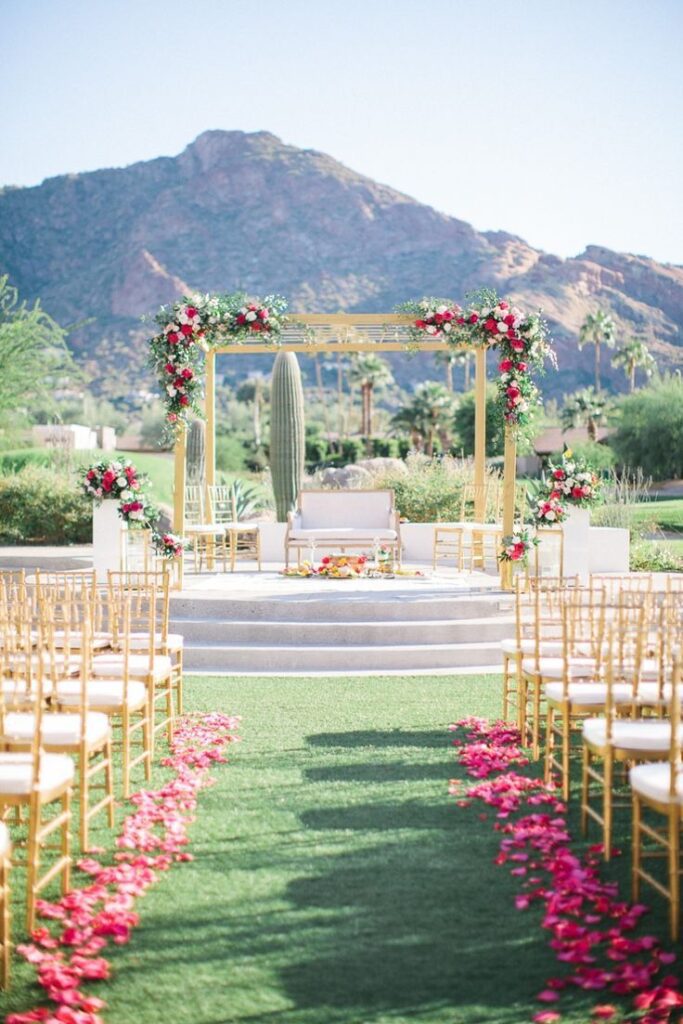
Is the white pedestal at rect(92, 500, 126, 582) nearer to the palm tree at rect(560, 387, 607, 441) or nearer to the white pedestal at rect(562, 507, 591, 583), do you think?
the white pedestal at rect(562, 507, 591, 583)

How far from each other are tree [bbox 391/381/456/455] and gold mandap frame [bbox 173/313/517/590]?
1251 inches

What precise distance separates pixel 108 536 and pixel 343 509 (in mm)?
3311

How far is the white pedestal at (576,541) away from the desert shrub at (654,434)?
85.0 ft

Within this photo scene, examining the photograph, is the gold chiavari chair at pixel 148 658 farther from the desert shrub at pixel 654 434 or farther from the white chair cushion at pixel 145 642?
the desert shrub at pixel 654 434

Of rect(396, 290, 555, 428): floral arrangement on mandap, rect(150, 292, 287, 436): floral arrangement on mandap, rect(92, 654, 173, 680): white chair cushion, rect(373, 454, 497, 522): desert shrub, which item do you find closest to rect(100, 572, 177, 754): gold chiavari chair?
rect(92, 654, 173, 680): white chair cushion

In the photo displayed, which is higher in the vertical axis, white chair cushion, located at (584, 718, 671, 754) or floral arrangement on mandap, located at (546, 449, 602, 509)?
floral arrangement on mandap, located at (546, 449, 602, 509)

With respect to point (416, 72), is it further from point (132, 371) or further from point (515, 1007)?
point (515, 1007)

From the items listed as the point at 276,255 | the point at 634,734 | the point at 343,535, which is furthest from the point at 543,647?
the point at 276,255

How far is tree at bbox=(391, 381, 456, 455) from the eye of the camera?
45500mm

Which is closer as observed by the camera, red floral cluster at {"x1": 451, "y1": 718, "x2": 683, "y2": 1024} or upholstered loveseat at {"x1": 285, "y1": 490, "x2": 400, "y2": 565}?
red floral cluster at {"x1": 451, "y1": 718, "x2": 683, "y2": 1024}

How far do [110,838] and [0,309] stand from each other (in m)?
12.7

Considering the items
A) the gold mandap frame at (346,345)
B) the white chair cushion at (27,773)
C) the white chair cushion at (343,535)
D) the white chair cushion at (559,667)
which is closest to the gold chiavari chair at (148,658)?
the white chair cushion at (27,773)

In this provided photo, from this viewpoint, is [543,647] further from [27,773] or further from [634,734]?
[27,773]

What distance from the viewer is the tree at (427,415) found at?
149 ft
